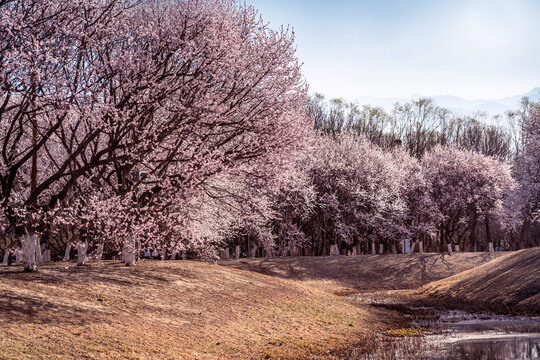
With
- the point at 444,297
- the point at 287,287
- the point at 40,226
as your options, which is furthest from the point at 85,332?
the point at 444,297

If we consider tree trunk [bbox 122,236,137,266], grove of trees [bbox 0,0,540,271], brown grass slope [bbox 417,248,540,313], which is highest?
grove of trees [bbox 0,0,540,271]

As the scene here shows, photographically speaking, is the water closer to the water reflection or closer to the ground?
the water reflection

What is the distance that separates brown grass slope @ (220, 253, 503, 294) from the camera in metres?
41.0

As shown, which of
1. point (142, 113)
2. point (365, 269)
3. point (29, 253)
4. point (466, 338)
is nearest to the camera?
point (466, 338)

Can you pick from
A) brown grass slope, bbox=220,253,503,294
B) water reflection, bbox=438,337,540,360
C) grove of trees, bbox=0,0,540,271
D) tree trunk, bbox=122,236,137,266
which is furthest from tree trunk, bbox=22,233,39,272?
brown grass slope, bbox=220,253,503,294

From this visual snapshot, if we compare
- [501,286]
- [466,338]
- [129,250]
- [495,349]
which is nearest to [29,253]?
[129,250]

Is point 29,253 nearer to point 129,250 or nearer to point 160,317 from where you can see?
point 129,250

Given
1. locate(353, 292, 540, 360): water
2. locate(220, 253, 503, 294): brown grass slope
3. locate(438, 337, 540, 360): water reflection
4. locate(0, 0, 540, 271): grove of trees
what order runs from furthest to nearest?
1. locate(220, 253, 503, 294): brown grass slope
2. locate(0, 0, 540, 271): grove of trees
3. locate(353, 292, 540, 360): water
4. locate(438, 337, 540, 360): water reflection

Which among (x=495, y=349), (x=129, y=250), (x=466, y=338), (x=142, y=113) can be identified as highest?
(x=142, y=113)

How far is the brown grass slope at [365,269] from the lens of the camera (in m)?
41.0

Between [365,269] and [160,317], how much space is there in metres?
31.4

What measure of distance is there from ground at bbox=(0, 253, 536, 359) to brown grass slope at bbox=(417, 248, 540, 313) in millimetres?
5749

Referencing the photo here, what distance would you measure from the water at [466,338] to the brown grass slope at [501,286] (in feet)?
6.63

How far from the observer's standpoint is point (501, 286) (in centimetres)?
2630
